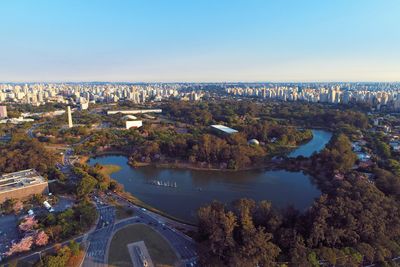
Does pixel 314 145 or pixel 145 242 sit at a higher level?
pixel 145 242

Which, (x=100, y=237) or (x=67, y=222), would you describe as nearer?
(x=100, y=237)

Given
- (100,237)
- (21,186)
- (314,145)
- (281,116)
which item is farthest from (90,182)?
(281,116)

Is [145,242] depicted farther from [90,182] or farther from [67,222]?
[90,182]

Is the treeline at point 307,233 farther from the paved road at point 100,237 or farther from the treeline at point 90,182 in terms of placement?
the treeline at point 90,182

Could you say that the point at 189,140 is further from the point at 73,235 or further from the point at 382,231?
the point at 382,231

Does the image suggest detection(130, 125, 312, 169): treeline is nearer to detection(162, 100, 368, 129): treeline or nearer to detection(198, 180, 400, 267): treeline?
detection(198, 180, 400, 267): treeline

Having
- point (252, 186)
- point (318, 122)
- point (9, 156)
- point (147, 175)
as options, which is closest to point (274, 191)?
point (252, 186)
